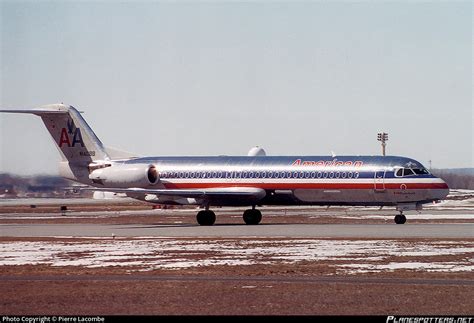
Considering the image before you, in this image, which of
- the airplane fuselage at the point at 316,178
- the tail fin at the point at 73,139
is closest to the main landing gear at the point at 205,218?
the airplane fuselage at the point at 316,178

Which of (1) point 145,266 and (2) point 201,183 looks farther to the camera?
(2) point 201,183

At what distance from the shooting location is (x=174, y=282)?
22.1 metres

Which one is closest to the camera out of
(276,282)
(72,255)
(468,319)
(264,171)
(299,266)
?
(468,319)

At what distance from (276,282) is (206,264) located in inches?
207

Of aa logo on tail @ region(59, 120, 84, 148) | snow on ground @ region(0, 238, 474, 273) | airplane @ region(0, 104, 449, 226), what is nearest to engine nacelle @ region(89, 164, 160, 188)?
airplane @ region(0, 104, 449, 226)

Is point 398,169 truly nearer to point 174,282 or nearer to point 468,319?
point 174,282

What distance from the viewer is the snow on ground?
87.0 ft

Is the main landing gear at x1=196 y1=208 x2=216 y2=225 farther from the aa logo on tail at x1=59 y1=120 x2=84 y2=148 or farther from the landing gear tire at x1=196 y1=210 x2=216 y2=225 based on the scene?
the aa logo on tail at x1=59 y1=120 x2=84 y2=148

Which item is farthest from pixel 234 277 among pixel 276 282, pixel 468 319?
pixel 468 319
